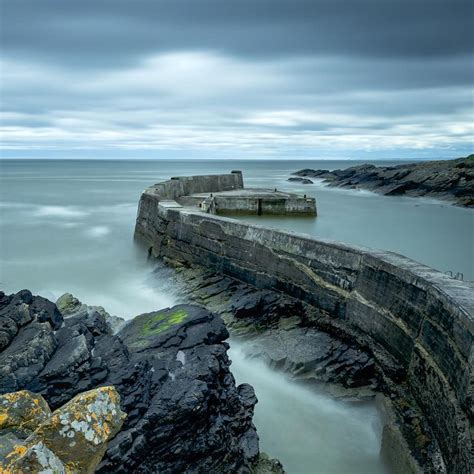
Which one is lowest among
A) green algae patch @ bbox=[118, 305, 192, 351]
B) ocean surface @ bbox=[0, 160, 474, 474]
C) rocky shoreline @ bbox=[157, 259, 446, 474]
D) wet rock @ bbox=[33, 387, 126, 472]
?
ocean surface @ bbox=[0, 160, 474, 474]

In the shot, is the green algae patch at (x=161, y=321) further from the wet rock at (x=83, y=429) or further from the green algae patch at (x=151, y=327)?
the wet rock at (x=83, y=429)

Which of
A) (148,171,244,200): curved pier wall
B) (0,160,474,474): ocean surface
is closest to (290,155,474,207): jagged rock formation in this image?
(0,160,474,474): ocean surface

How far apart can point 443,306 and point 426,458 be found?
4.39 feet

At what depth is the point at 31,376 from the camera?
3709mm

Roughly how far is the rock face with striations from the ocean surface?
105cm

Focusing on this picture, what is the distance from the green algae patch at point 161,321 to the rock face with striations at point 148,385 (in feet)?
1.12

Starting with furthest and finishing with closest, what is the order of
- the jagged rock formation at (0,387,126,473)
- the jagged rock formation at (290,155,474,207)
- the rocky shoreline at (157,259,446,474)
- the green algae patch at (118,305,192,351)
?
the jagged rock formation at (290,155,474,207) → the green algae patch at (118,305,192,351) → the rocky shoreline at (157,259,446,474) → the jagged rock formation at (0,387,126,473)

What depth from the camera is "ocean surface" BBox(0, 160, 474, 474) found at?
4902 millimetres

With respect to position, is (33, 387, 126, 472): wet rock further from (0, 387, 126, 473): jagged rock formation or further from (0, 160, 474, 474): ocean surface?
(0, 160, 474, 474): ocean surface

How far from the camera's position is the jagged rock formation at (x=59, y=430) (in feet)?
8.93

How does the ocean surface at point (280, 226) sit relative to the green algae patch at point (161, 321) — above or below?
below

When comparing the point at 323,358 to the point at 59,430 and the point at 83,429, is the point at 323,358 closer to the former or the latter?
the point at 83,429

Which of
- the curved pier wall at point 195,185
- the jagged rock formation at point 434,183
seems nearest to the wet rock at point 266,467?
the curved pier wall at point 195,185

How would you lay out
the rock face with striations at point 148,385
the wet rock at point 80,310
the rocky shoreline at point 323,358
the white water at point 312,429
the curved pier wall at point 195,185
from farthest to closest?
the curved pier wall at point 195,185 → the wet rock at point 80,310 → the white water at point 312,429 → the rocky shoreline at point 323,358 → the rock face with striations at point 148,385
